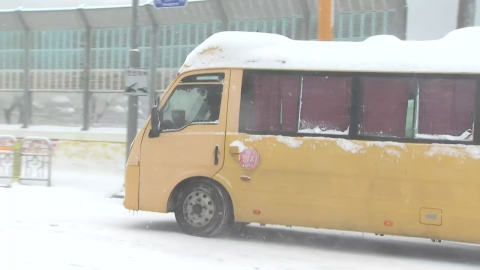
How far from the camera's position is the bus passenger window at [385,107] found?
786cm

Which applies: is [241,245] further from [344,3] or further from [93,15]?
[93,15]

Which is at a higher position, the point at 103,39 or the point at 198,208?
the point at 103,39

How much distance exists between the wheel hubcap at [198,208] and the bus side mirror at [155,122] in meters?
1.08

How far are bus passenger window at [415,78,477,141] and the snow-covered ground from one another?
1.76 meters

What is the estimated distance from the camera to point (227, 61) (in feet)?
28.3

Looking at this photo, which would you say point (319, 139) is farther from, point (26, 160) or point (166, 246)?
point (26, 160)

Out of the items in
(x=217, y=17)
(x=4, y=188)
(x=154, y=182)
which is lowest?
(x=4, y=188)

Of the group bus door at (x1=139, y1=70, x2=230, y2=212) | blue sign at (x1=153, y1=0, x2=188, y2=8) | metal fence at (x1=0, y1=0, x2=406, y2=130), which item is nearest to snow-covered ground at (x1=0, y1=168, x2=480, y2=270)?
bus door at (x1=139, y1=70, x2=230, y2=212)

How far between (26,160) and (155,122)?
20.4 ft

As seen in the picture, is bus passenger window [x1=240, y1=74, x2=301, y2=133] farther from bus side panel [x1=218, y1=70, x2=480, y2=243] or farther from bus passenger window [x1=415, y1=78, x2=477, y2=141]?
bus passenger window [x1=415, y1=78, x2=477, y2=141]

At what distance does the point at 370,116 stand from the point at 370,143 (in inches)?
14.8

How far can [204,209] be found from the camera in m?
8.60

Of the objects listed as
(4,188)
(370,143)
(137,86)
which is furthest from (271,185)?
(4,188)

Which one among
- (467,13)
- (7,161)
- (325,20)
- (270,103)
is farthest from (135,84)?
(467,13)
